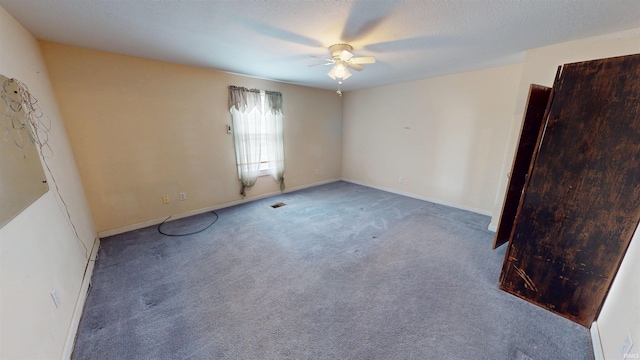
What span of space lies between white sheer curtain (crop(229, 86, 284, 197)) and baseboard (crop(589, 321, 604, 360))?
4041mm

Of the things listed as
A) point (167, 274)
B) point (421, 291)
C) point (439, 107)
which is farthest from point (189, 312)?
point (439, 107)

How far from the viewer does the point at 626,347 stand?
1.08 meters

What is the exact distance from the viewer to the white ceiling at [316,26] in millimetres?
1500

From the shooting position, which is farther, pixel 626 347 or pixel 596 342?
pixel 596 342

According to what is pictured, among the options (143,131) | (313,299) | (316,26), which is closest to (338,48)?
(316,26)

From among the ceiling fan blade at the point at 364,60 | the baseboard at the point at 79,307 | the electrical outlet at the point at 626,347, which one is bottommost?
the baseboard at the point at 79,307

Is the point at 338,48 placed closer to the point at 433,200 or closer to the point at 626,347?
the point at 626,347

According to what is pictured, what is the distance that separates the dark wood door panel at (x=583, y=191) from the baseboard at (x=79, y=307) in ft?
10.7

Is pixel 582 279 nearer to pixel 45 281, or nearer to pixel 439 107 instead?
pixel 439 107

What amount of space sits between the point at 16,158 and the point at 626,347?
3493 millimetres

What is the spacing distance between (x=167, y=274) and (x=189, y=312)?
625 mm

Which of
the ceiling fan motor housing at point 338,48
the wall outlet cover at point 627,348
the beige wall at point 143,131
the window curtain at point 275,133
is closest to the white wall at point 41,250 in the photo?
the beige wall at point 143,131

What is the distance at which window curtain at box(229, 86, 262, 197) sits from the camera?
3496 mm

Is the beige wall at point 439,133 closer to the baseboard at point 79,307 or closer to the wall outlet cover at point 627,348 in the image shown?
the wall outlet cover at point 627,348
